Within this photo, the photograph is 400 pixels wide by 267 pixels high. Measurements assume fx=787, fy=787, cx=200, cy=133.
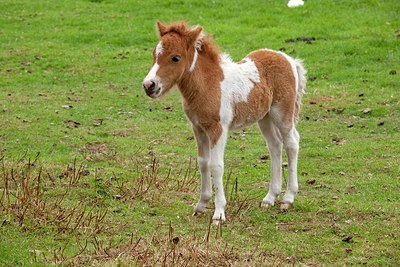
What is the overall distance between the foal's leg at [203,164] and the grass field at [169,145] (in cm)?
20

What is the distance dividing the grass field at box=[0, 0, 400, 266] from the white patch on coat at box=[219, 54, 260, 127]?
90 cm

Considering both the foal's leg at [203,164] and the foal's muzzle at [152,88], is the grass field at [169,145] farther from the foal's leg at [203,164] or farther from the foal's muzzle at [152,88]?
the foal's muzzle at [152,88]

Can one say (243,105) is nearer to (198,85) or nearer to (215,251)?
(198,85)

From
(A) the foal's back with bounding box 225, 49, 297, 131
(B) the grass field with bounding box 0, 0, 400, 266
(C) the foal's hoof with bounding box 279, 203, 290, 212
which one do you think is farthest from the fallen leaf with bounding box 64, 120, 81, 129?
(C) the foal's hoof with bounding box 279, 203, 290, 212

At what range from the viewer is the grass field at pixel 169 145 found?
7.25 metres

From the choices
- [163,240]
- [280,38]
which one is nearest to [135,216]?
[163,240]

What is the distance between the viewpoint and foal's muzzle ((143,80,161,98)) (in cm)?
747

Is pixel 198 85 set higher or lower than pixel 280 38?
higher

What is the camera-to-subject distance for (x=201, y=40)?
802 centimetres

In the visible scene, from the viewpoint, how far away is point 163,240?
722 cm

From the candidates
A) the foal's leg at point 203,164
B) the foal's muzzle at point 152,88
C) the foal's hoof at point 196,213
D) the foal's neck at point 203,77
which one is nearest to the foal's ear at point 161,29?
the foal's neck at point 203,77

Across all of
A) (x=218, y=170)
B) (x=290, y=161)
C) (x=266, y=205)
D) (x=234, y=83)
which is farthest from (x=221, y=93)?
(x=266, y=205)

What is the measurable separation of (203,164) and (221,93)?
0.77 m

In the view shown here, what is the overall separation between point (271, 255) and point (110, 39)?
12.0 m
